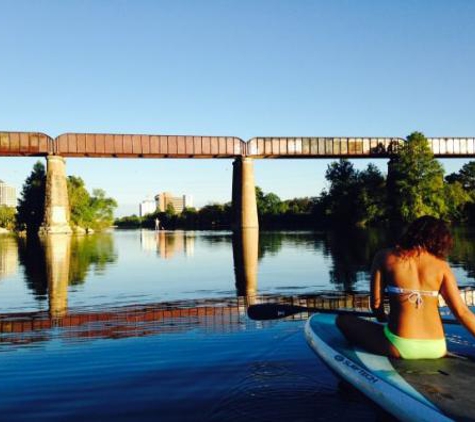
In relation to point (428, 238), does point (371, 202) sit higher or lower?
higher

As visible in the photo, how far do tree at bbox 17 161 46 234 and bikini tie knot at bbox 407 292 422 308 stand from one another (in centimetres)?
8233

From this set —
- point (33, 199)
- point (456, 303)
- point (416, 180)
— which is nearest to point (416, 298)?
point (456, 303)

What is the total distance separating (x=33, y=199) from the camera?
80062 mm

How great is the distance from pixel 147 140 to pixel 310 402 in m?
46.1

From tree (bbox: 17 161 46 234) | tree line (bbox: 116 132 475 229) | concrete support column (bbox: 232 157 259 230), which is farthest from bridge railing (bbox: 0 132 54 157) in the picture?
tree line (bbox: 116 132 475 229)

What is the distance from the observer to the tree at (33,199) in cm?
7938

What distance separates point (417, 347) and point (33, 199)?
84494mm

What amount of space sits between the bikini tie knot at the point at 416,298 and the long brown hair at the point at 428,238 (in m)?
0.37

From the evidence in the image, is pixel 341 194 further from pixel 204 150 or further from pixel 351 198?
pixel 204 150

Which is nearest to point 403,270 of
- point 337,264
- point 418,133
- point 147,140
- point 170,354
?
Result: point 170,354

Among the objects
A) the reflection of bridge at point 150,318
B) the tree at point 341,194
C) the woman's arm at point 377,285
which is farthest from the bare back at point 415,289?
the tree at point 341,194

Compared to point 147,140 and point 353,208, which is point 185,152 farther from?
point 353,208

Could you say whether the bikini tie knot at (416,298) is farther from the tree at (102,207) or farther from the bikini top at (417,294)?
the tree at (102,207)

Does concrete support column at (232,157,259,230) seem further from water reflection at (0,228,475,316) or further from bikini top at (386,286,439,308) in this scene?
bikini top at (386,286,439,308)
